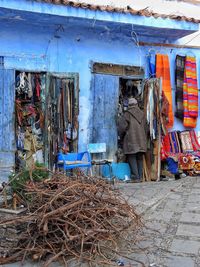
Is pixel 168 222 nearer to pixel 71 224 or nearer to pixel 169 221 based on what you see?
pixel 169 221

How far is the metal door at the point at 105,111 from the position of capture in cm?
975

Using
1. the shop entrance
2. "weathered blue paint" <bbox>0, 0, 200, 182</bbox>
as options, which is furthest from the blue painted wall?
the shop entrance

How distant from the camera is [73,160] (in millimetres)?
8727

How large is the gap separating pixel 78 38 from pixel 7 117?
2.34 m

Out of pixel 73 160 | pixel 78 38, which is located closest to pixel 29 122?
pixel 73 160

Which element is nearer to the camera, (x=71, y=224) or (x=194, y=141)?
(x=71, y=224)

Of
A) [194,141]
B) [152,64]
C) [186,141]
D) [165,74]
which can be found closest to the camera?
[152,64]

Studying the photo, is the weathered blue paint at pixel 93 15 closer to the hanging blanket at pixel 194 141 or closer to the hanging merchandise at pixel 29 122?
the hanging merchandise at pixel 29 122

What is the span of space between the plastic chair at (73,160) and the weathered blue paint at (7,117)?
0.95m

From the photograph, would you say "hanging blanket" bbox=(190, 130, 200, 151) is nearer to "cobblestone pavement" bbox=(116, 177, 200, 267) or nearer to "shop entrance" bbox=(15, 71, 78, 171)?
"cobblestone pavement" bbox=(116, 177, 200, 267)

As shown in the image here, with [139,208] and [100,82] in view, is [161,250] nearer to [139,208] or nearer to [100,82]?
[139,208]

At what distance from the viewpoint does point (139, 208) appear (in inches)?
272

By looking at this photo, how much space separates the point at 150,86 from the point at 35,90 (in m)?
2.51

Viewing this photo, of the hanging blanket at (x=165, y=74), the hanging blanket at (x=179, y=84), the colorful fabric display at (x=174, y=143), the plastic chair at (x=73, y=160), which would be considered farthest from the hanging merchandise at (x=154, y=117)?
the plastic chair at (x=73, y=160)
